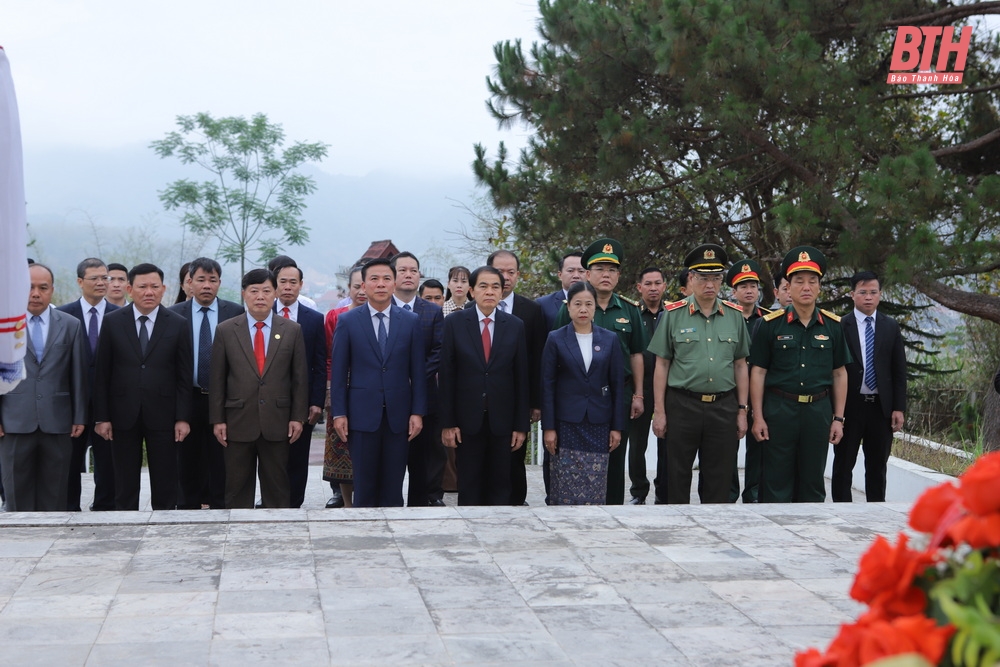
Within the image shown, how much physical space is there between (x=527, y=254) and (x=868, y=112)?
5.83 m

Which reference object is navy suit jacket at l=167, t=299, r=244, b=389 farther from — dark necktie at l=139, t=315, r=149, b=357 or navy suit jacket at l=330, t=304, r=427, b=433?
navy suit jacket at l=330, t=304, r=427, b=433

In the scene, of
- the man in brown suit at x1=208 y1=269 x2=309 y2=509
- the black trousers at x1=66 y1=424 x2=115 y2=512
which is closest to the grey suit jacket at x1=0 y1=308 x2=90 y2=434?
the black trousers at x1=66 y1=424 x2=115 y2=512

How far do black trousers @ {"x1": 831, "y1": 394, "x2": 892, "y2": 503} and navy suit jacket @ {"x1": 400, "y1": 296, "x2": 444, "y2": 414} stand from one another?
271cm

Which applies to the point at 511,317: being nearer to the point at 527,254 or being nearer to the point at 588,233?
the point at 588,233

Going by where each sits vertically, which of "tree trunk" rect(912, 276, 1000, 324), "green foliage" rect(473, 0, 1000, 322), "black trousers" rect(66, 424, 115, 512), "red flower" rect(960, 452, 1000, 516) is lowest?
"black trousers" rect(66, 424, 115, 512)

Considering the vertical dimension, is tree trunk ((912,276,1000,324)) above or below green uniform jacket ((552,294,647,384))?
above

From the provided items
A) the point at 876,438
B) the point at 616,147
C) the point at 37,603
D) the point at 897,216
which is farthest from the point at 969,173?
the point at 37,603

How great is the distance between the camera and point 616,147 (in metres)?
11.2

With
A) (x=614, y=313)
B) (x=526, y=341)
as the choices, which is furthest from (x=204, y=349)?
(x=614, y=313)

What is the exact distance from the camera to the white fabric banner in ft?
11.0

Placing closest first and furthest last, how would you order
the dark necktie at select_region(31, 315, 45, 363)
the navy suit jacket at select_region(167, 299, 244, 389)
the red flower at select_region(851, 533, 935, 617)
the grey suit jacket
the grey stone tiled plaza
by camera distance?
the red flower at select_region(851, 533, 935, 617) → the grey stone tiled plaza → the grey suit jacket → the dark necktie at select_region(31, 315, 45, 363) → the navy suit jacket at select_region(167, 299, 244, 389)

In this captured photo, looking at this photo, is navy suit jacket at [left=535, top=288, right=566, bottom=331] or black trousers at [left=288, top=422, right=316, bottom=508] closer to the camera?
black trousers at [left=288, top=422, right=316, bottom=508]

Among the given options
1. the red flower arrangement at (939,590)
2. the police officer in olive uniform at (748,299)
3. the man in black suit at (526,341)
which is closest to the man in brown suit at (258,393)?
the man in black suit at (526,341)

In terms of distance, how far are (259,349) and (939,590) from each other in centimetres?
529
